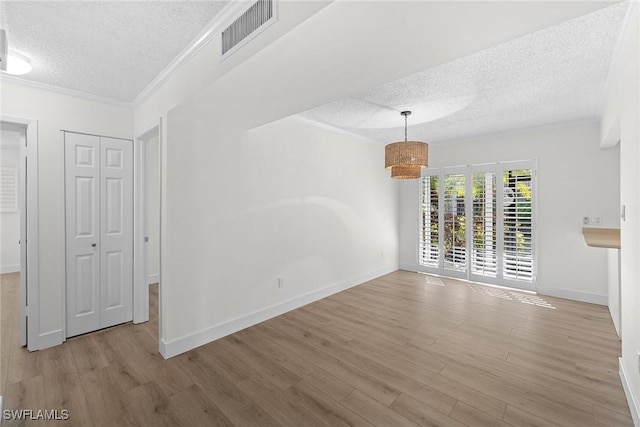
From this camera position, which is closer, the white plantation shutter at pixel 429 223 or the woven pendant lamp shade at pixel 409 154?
the woven pendant lamp shade at pixel 409 154

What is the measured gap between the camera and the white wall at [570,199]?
3898 millimetres

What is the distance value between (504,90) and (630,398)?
275cm

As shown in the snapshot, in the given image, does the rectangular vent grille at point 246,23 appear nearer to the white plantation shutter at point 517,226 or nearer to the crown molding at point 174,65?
the crown molding at point 174,65

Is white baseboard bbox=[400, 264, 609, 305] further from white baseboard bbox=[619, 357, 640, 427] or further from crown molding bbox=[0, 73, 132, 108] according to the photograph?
crown molding bbox=[0, 73, 132, 108]

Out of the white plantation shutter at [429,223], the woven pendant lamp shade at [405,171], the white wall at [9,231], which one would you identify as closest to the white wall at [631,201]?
the woven pendant lamp shade at [405,171]

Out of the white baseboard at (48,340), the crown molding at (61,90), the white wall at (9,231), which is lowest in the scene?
the white baseboard at (48,340)

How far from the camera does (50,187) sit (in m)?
2.75

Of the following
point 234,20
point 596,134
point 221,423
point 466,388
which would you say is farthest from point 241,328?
point 596,134

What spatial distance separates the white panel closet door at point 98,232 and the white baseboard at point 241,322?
105 centimetres

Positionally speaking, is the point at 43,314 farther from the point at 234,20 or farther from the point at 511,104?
the point at 511,104

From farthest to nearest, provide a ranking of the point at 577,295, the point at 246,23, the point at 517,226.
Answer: the point at 517,226
the point at 577,295
the point at 246,23

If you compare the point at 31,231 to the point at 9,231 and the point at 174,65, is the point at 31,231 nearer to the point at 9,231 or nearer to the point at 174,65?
the point at 174,65

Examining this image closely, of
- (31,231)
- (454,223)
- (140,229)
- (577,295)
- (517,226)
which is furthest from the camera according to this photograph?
(454,223)

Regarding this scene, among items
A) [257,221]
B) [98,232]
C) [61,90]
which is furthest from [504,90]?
[98,232]
